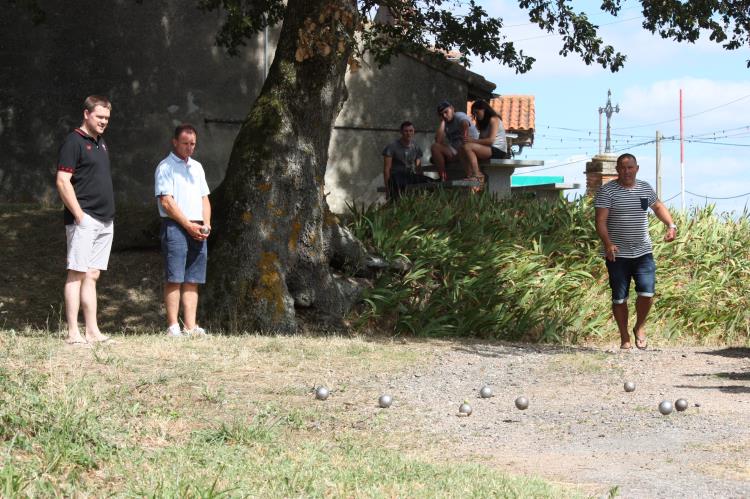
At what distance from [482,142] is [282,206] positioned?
16.5 ft

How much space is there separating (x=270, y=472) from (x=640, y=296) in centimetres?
667

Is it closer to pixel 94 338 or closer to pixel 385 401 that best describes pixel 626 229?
pixel 385 401

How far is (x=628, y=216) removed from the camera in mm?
10680

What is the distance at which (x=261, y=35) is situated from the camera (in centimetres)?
1959

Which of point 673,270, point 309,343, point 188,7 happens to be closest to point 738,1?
point 673,270

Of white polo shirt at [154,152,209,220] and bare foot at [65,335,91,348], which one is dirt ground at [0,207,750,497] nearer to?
bare foot at [65,335,91,348]

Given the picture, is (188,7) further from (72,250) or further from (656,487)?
(656,487)

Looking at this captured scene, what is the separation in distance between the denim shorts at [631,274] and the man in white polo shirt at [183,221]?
4099 mm

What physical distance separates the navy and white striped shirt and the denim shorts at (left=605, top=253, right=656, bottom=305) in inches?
3.5

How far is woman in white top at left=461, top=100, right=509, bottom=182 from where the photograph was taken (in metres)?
15.5

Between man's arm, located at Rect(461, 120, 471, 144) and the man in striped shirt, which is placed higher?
man's arm, located at Rect(461, 120, 471, 144)

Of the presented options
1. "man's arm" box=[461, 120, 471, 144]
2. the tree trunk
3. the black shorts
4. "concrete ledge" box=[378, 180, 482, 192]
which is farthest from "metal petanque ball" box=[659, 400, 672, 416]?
the black shorts

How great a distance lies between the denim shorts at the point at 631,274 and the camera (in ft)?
35.3

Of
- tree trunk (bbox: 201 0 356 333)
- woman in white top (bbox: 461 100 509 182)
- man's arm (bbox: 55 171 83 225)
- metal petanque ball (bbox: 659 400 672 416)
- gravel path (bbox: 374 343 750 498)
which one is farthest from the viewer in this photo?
woman in white top (bbox: 461 100 509 182)
